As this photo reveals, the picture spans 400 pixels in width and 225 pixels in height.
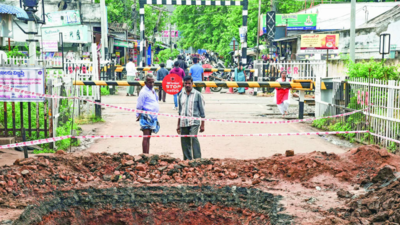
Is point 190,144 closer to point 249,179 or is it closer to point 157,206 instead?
point 249,179

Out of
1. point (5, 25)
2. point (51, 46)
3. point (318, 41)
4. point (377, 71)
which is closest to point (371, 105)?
point (377, 71)

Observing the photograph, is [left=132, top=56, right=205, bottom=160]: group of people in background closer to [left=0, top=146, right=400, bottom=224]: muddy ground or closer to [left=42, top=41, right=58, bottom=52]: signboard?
[left=0, top=146, right=400, bottom=224]: muddy ground

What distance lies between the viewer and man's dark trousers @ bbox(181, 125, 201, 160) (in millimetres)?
8617

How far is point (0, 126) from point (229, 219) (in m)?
6.23

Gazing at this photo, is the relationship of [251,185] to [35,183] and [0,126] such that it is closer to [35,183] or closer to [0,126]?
[35,183]

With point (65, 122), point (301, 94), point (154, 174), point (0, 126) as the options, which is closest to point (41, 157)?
point (154, 174)

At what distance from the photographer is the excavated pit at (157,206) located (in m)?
6.48

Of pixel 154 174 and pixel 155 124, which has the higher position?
pixel 155 124

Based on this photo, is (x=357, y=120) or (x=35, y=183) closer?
(x=35, y=183)

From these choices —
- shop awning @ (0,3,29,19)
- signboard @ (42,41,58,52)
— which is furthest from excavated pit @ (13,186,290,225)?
signboard @ (42,41,58,52)

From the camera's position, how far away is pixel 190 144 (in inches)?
347

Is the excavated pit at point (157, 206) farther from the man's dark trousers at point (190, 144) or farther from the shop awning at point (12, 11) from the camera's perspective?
the shop awning at point (12, 11)

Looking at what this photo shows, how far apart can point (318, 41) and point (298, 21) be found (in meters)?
10.6

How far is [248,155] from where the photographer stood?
32.7 ft
